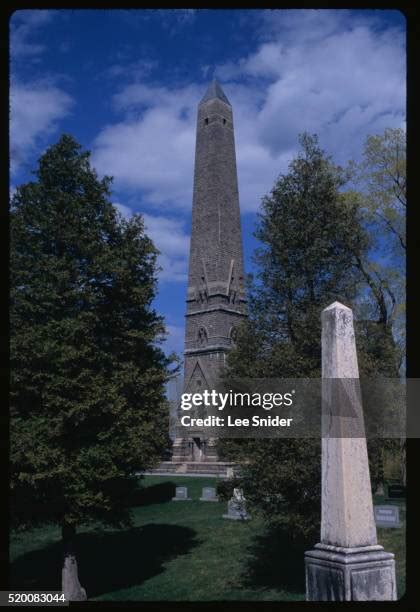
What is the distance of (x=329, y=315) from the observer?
9.12 metres

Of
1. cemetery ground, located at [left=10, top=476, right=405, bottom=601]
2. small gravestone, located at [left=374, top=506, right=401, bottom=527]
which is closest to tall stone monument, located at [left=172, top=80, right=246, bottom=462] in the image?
cemetery ground, located at [left=10, top=476, right=405, bottom=601]

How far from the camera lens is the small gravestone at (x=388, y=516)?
1831 cm

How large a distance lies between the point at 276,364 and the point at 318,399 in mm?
2216

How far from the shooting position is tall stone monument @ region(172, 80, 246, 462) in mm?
47031

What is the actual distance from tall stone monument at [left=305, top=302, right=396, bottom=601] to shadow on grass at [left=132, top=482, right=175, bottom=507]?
23.4 m

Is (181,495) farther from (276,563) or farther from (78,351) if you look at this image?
(78,351)

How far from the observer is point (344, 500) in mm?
8156

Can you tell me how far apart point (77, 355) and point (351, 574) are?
8610 mm

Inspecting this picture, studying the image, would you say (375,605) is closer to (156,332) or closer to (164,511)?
(156,332)

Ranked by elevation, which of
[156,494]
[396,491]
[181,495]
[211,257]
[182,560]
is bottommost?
[156,494]

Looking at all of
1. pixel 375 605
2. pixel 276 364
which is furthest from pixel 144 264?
pixel 375 605

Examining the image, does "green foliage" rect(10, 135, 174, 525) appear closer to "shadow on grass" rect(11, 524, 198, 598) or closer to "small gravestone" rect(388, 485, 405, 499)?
"shadow on grass" rect(11, 524, 198, 598)

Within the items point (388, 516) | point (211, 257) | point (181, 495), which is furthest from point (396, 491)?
point (211, 257)

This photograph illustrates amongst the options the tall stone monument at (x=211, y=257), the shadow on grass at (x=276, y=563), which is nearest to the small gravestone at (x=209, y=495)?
the shadow on grass at (x=276, y=563)
